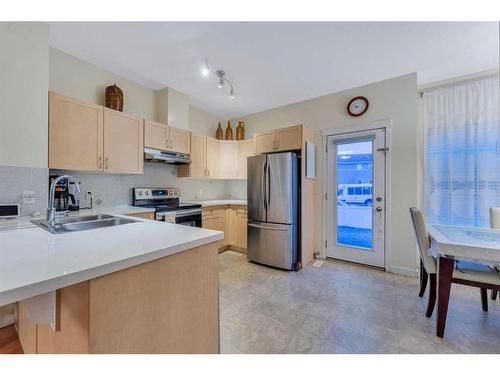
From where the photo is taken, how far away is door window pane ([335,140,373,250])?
10.2ft

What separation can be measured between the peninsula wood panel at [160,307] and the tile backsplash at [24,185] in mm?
1714

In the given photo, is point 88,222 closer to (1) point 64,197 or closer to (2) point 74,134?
(1) point 64,197

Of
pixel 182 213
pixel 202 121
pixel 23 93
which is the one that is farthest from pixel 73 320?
pixel 202 121

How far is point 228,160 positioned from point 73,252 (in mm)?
3303

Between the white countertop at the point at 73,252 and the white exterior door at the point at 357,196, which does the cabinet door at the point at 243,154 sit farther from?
the white countertop at the point at 73,252

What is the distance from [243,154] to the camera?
4035mm

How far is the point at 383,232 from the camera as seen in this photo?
3.00m

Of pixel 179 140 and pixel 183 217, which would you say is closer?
pixel 183 217

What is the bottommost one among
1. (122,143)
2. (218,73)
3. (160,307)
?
(160,307)

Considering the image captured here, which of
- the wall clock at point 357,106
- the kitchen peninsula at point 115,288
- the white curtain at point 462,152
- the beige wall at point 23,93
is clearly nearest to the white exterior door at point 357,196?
the wall clock at point 357,106

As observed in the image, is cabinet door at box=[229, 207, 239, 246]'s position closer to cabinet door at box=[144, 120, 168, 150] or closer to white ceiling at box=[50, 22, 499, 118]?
cabinet door at box=[144, 120, 168, 150]

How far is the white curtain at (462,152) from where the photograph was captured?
249cm

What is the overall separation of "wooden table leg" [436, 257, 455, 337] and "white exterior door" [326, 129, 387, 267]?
1.34 m

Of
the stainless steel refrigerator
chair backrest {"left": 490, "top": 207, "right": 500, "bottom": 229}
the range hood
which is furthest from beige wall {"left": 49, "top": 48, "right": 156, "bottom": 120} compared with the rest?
chair backrest {"left": 490, "top": 207, "right": 500, "bottom": 229}
